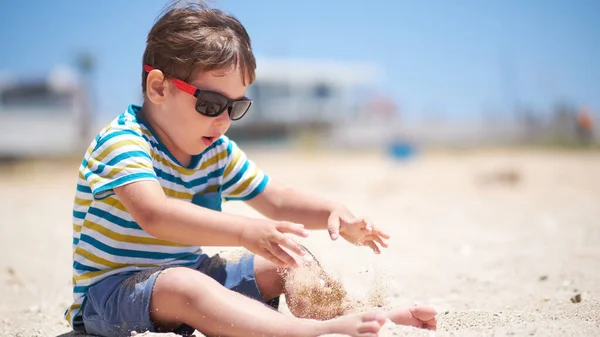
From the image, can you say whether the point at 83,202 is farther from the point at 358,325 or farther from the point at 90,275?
the point at 358,325

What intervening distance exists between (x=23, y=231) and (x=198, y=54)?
13.2 feet

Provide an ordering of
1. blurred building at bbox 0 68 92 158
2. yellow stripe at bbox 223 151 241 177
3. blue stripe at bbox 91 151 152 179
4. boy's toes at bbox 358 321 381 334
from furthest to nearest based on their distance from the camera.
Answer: blurred building at bbox 0 68 92 158
yellow stripe at bbox 223 151 241 177
blue stripe at bbox 91 151 152 179
boy's toes at bbox 358 321 381 334

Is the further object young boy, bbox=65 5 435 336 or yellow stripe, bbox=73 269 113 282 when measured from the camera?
yellow stripe, bbox=73 269 113 282

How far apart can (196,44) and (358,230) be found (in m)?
0.88

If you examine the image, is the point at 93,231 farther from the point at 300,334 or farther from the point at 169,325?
the point at 300,334

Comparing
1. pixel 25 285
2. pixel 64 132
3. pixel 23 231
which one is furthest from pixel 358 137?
pixel 25 285

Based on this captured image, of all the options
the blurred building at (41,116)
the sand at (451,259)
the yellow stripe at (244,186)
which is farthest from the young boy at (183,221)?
the blurred building at (41,116)

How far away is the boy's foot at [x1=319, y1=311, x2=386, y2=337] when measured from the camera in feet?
5.67

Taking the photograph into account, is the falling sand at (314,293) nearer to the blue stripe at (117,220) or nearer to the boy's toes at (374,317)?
the boy's toes at (374,317)

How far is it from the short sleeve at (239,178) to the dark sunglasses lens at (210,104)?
38 cm

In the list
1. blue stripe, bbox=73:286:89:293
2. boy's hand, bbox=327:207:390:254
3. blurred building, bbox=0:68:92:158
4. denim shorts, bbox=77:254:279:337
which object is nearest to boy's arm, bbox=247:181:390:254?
boy's hand, bbox=327:207:390:254

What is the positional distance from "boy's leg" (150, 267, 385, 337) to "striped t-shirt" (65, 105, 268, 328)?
0.21 meters

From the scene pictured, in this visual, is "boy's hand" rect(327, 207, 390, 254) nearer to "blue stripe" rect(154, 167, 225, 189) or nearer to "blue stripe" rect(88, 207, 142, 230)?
"blue stripe" rect(154, 167, 225, 189)

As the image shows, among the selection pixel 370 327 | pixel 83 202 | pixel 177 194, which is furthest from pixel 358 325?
pixel 83 202
